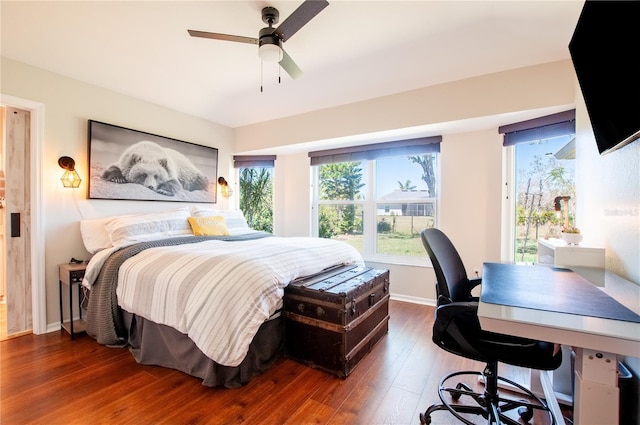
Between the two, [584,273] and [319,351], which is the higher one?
[584,273]

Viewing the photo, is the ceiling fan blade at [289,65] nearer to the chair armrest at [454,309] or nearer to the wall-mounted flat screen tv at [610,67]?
the wall-mounted flat screen tv at [610,67]

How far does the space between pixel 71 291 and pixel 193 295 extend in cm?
166

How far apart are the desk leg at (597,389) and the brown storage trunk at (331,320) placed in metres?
1.26

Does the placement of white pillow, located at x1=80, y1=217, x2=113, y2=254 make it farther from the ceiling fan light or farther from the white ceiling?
the ceiling fan light


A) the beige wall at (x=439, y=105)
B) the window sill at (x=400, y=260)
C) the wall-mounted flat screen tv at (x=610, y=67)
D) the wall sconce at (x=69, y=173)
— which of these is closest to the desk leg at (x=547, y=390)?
the wall-mounted flat screen tv at (x=610, y=67)

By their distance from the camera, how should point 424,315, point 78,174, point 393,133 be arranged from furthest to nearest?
1. point 393,133
2. point 424,315
3. point 78,174

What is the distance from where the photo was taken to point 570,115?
2.53 meters

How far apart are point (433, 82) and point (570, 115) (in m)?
1.24

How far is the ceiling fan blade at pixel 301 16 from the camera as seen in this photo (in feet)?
5.39

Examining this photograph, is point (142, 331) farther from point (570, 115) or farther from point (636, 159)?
point (570, 115)

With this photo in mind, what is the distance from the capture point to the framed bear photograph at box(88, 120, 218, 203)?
3.06 meters

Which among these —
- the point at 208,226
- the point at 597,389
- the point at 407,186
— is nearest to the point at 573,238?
the point at 597,389

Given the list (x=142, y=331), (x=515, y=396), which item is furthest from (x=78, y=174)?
(x=515, y=396)

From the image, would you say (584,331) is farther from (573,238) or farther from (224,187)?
(224,187)
